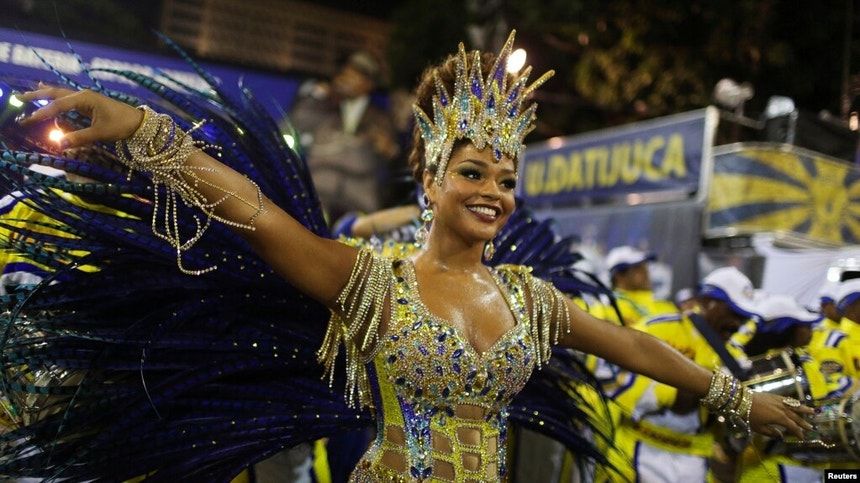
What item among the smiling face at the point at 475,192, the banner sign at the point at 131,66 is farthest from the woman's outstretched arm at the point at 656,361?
the banner sign at the point at 131,66

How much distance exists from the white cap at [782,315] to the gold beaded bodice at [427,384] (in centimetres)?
219

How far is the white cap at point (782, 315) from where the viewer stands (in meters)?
4.12

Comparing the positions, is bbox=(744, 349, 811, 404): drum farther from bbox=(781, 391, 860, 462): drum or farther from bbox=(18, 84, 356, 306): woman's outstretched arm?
bbox=(18, 84, 356, 306): woman's outstretched arm

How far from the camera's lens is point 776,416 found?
112 inches

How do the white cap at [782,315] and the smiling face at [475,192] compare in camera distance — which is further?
the white cap at [782,315]

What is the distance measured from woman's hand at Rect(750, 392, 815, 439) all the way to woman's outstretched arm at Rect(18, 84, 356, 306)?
160 centimetres

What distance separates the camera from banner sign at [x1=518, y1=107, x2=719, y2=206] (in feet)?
25.6

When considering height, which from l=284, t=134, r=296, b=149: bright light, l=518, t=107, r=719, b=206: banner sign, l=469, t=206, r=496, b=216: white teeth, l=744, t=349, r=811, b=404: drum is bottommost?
l=744, t=349, r=811, b=404: drum

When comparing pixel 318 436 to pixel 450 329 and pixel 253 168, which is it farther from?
pixel 253 168

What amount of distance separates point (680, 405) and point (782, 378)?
106 cm

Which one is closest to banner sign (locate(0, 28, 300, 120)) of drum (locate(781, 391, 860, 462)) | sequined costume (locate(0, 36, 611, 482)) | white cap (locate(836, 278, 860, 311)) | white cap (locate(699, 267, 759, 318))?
sequined costume (locate(0, 36, 611, 482))

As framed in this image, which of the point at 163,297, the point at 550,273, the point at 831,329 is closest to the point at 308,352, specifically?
the point at 163,297

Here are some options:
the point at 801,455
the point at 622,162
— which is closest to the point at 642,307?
the point at 801,455

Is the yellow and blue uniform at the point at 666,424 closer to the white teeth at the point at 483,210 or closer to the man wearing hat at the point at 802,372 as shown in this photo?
the man wearing hat at the point at 802,372
